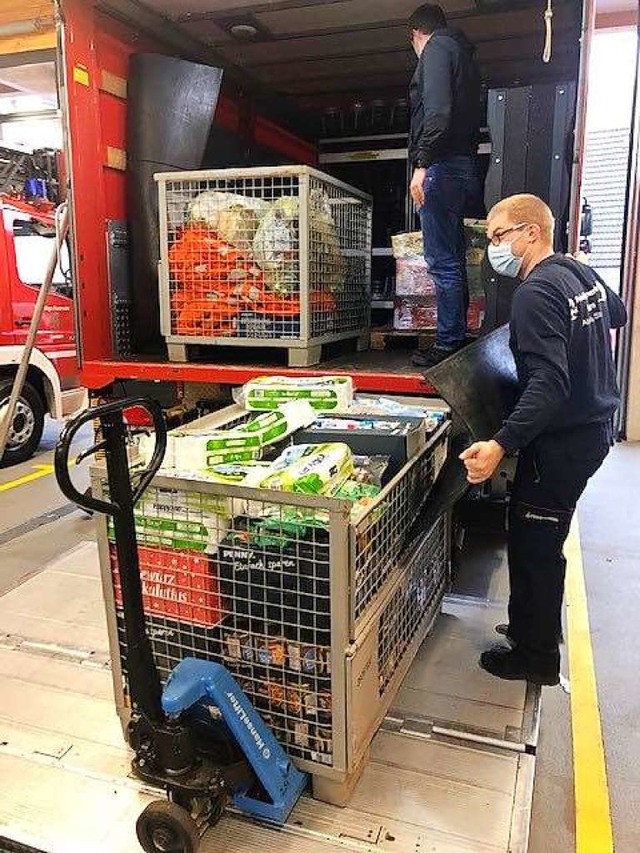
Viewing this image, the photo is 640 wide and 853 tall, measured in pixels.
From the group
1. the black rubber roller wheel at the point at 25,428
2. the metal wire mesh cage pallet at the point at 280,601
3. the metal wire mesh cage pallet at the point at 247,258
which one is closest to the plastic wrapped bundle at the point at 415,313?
the metal wire mesh cage pallet at the point at 247,258

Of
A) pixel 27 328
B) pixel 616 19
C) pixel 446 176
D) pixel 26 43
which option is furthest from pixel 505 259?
pixel 616 19

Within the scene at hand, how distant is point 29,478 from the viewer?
623 cm

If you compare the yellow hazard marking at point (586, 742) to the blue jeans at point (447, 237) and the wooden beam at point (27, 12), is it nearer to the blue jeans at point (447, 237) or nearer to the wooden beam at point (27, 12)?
the blue jeans at point (447, 237)

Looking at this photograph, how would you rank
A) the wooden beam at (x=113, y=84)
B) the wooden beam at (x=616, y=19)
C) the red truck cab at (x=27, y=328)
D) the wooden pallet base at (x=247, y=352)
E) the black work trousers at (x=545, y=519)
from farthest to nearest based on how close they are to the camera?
1. the wooden beam at (x=616, y=19)
2. the red truck cab at (x=27, y=328)
3. the wooden beam at (x=113, y=84)
4. the wooden pallet base at (x=247, y=352)
5. the black work trousers at (x=545, y=519)

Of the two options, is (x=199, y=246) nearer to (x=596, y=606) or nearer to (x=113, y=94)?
(x=113, y=94)

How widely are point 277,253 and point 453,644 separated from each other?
1973mm

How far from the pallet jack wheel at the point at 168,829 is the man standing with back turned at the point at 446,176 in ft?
8.03

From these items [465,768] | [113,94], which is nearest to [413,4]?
[113,94]

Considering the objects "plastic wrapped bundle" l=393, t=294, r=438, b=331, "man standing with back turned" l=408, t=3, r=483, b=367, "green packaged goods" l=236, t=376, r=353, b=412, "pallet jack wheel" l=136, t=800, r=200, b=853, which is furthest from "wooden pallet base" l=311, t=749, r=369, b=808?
"plastic wrapped bundle" l=393, t=294, r=438, b=331

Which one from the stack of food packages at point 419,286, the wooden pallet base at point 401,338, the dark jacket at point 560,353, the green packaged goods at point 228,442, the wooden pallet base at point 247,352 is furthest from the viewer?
the wooden pallet base at point 401,338

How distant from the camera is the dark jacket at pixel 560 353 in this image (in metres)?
2.33

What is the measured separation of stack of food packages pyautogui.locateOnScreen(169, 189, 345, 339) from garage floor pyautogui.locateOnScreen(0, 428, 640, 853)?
1.73 metres

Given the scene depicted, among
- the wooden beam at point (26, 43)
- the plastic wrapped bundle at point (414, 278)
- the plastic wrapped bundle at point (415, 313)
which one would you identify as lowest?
the plastic wrapped bundle at point (415, 313)

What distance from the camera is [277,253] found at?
3449 mm
